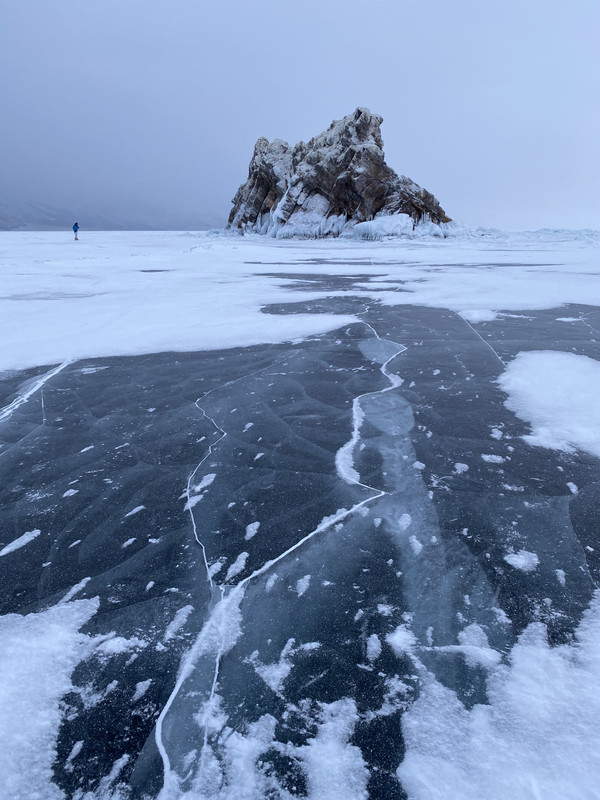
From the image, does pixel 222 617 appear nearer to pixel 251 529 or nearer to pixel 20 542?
pixel 251 529

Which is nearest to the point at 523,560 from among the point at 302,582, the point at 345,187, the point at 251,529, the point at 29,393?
the point at 302,582

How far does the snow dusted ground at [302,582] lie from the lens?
3.57 feet

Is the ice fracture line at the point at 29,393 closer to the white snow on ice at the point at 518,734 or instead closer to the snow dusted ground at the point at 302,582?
the snow dusted ground at the point at 302,582

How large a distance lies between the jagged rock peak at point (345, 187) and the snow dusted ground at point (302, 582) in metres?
35.8

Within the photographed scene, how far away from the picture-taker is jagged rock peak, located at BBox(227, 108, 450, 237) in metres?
36.2

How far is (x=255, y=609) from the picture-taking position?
1507 mm

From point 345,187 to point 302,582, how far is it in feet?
131

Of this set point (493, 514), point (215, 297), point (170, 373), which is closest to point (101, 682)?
point (493, 514)

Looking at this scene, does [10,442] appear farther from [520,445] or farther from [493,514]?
[520,445]

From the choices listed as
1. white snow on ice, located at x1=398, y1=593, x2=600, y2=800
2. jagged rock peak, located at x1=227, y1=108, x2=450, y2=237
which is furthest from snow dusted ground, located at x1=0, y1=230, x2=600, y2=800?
jagged rock peak, located at x1=227, y1=108, x2=450, y2=237

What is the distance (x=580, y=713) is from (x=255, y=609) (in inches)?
35.5

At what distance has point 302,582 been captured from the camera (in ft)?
5.29

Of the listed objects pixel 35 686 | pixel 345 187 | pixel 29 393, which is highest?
pixel 345 187

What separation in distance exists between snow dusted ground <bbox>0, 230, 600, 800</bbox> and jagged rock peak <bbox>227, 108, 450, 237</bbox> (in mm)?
35788
